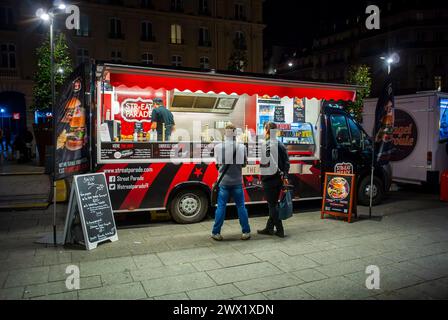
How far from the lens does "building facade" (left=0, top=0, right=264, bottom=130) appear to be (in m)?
31.5

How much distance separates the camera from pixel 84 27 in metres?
34.5

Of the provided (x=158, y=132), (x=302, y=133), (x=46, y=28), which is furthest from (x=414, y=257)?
(x=46, y=28)

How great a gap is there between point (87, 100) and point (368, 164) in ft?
21.4

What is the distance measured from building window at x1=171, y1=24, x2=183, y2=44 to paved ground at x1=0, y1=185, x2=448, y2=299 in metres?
33.3

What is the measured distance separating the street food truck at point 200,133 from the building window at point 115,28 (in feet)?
96.4

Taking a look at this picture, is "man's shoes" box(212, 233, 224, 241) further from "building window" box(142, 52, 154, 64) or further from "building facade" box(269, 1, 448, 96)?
"building facade" box(269, 1, 448, 96)

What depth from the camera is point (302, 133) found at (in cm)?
918

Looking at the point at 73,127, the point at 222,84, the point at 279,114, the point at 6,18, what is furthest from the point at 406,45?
the point at 73,127

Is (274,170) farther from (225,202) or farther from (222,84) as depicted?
(222,84)

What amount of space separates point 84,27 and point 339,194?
33.6 meters

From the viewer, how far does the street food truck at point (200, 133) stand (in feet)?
22.4

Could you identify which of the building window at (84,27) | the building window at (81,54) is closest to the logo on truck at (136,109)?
the building window at (81,54)

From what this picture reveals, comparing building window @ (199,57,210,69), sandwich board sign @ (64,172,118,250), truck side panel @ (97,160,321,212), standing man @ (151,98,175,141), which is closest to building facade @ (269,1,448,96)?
building window @ (199,57,210,69)
